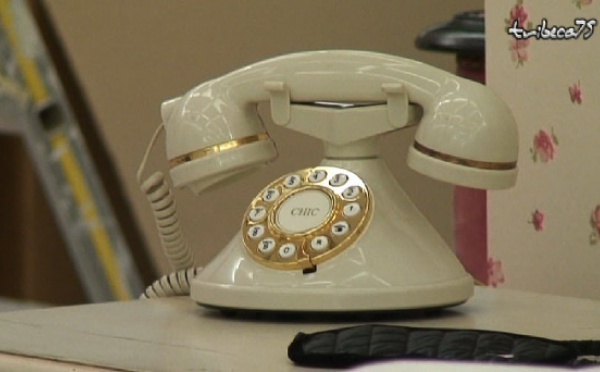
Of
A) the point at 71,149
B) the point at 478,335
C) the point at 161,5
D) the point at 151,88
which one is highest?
the point at 478,335

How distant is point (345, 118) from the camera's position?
0.82 m

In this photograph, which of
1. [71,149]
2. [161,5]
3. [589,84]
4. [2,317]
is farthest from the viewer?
[71,149]

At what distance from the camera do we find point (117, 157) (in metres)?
2.10

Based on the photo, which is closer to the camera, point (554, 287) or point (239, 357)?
point (239, 357)

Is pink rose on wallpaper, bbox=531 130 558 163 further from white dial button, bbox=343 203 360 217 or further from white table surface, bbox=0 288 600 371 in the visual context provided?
white dial button, bbox=343 203 360 217

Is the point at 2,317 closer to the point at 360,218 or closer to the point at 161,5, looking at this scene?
the point at 360,218

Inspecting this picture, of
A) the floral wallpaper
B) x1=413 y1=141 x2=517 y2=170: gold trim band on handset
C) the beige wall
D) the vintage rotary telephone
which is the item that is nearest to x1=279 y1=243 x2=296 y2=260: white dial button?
the vintage rotary telephone

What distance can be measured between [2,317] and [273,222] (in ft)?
0.63

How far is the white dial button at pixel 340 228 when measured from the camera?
31.1 inches

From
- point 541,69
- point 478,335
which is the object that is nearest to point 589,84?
point 541,69

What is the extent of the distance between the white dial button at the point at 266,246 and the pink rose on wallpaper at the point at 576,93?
1.16 ft

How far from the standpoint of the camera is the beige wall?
165cm

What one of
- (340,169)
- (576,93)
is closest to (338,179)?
(340,169)

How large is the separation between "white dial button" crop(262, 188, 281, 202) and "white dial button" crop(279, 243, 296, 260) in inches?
2.3
